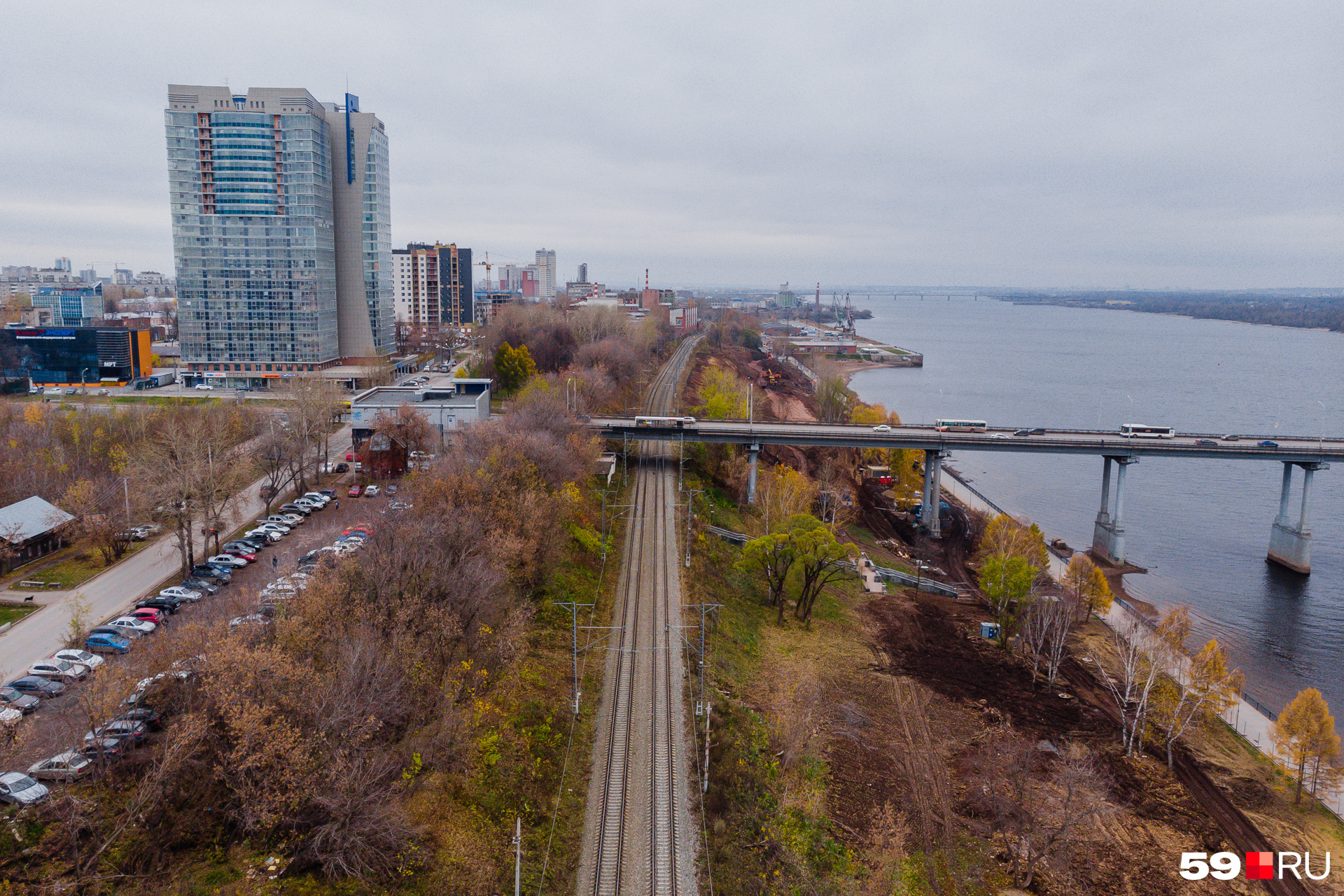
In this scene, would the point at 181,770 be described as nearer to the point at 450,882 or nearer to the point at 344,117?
the point at 450,882

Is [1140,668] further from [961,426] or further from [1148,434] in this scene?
[1148,434]

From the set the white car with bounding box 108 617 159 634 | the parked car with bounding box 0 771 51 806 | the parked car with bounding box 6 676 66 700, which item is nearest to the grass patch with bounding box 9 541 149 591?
the white car with bounding box 108 617 159 634

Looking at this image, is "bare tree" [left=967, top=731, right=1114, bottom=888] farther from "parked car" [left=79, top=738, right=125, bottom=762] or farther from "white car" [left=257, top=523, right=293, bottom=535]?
"white car" [left=257, top=523, right=293, bottom=535]

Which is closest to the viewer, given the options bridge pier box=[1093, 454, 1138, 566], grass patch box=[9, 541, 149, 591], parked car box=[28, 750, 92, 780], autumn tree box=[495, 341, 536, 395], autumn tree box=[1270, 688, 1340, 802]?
parked car box=[28, 750, 92, 780]

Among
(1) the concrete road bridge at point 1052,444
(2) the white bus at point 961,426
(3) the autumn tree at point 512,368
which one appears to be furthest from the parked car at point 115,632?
(2) the white bus at point 961,426

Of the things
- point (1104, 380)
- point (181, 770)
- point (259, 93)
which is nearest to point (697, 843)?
point (181, 770)

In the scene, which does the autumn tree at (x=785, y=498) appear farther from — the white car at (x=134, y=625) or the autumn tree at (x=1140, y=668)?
the white car at (x=134, y=625)
